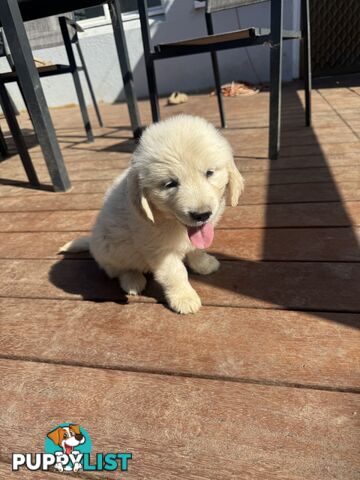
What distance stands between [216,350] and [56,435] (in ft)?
1.99

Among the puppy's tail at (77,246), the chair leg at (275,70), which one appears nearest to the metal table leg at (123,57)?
the chair leg at (275,70)

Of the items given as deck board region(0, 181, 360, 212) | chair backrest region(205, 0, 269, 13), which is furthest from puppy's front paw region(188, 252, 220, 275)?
chair backrest region(205, 0, 269, 13)

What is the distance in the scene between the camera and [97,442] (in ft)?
3.50

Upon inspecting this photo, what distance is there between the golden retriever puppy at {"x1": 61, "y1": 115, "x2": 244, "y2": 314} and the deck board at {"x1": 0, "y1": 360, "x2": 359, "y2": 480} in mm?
440

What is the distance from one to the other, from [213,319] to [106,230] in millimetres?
654

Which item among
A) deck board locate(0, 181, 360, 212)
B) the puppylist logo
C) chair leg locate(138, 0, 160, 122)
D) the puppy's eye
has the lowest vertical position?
deck board locate(0, 181, 360, 212)

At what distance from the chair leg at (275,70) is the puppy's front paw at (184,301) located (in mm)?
1973

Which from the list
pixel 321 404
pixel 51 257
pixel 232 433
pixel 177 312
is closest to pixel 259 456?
pixel 232 433

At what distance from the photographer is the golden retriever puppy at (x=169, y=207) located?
1.35 metres

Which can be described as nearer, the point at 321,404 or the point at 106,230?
the point at 321,404

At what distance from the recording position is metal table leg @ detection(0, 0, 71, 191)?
248cm

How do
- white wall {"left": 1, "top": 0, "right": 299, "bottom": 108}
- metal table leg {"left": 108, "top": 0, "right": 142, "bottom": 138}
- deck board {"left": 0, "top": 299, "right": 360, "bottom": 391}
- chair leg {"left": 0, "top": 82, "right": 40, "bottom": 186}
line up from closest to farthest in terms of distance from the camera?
deck board {"left": 0, "top": 299, "right": 360, "bottom": 391} → chair leg {"left": 0, "top": 82, "right": 40, "bottom": 186} → metal table leg {"left": 108, "top": 0, "right": 142, "bottom": 138} → white wall {"left": 1, "top": 0, "right": 299, "bottom": 108}

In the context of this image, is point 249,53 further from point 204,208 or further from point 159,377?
point 159,377

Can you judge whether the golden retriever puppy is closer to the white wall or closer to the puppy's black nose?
the puppy's black nose
